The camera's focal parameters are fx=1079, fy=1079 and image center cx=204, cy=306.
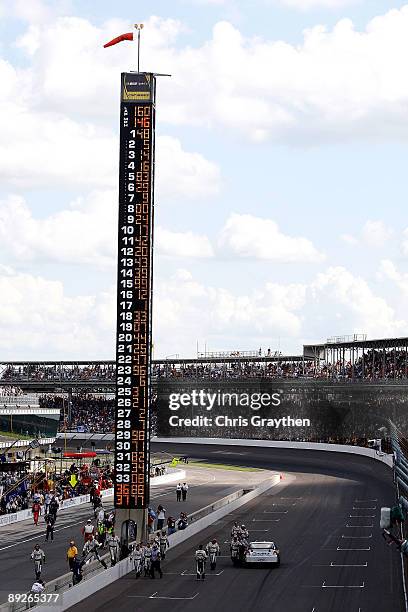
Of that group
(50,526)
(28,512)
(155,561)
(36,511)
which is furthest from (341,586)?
(28,512)

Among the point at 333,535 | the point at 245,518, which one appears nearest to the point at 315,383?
the point at 245,518

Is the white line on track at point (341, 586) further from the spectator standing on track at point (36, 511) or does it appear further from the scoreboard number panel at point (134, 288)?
the spectator standing on track at point (36, 511)

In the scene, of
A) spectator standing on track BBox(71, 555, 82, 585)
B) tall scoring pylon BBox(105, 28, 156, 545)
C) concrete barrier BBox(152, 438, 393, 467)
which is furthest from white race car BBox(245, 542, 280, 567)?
concrete barrier BBox(152, 438, 393, 467)

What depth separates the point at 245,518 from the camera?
181 feet

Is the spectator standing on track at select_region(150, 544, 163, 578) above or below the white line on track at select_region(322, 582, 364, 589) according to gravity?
above

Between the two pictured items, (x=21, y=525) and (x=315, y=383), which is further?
(x=315, y=383)

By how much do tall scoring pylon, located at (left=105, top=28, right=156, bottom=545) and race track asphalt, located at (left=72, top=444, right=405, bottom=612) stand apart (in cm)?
398

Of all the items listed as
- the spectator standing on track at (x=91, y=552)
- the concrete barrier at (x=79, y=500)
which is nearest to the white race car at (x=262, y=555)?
the spectator standing on track at (x=91, y=552)

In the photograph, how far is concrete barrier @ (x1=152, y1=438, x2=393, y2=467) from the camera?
297 feet

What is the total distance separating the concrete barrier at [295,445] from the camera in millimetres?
90412

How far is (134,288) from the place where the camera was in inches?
1711

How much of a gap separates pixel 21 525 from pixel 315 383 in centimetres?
5529

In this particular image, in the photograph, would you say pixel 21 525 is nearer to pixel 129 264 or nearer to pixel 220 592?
pixel 129 264

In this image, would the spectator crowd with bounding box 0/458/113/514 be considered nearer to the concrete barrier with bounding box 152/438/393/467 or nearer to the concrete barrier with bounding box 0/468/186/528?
the concrete barrier with bounding box 0/468/186/528
